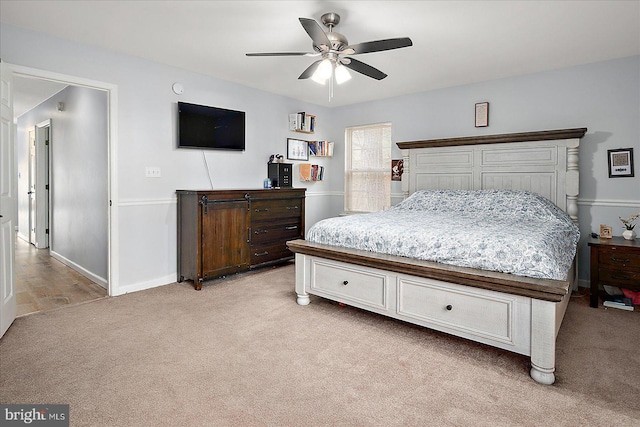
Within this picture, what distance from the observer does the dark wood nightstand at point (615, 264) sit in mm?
3121

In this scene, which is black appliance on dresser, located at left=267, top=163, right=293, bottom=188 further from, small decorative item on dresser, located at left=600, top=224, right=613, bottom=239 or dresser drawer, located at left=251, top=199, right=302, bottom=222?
small decorative item on dresser, located at left=600, top=224, right=613, bottom=239

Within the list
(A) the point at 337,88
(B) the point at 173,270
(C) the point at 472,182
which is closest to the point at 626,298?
(C) the point at 472,182

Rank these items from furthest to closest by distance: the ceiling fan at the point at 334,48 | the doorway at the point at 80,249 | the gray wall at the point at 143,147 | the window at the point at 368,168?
the window at the point at 368,168 < the doorway at the point at 80,249 < the gray wall at the point at 143,147 < the ceiling fan at the point at 334,48

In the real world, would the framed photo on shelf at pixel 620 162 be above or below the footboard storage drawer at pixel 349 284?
above

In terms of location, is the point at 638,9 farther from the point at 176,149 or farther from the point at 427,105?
the point at 176,149

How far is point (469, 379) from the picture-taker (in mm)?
2096

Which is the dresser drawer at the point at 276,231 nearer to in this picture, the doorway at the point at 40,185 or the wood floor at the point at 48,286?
the wood floor at the point at 48,286

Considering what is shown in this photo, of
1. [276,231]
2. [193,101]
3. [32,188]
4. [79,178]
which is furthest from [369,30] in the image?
[32,188]

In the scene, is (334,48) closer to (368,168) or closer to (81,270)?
(368,168)

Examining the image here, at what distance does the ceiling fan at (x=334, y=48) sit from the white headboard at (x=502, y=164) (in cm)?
194

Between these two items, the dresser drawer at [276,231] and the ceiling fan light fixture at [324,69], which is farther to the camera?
the dresser drawer at [276,231]

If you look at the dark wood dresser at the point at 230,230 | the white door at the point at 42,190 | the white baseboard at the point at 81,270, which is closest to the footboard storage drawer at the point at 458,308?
the dark wood dresser at the point at 230,230

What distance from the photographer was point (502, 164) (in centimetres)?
428

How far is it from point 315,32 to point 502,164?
2.95m
